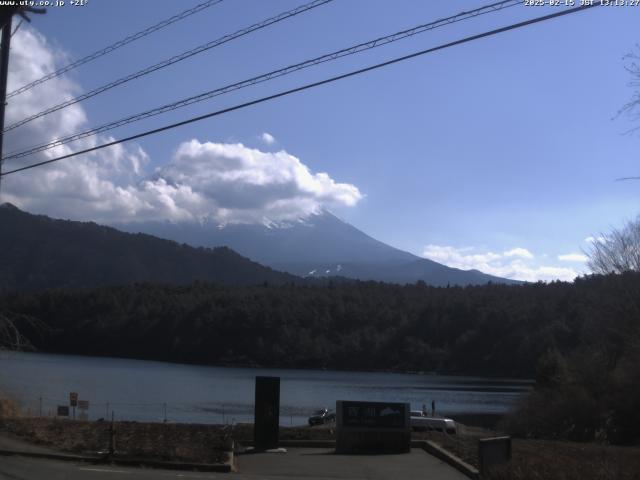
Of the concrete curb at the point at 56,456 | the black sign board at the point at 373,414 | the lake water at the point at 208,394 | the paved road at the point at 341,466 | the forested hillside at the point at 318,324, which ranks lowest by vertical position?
the lake water at the point at 208,394

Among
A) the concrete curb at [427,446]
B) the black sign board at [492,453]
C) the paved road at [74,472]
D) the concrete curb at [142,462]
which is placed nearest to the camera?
the black sign board at [492,453]

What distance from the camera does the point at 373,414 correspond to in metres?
19.3

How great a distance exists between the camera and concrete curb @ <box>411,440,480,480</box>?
1531 centimetres

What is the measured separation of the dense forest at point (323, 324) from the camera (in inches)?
4811

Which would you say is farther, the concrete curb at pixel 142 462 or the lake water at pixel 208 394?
the lake water at pixel 208 394

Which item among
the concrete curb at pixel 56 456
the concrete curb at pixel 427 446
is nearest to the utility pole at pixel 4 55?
the concrete curb at pixel 56 456

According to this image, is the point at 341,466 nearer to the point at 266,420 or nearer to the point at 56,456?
the point at 266,420

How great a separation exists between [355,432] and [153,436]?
15.9 feet

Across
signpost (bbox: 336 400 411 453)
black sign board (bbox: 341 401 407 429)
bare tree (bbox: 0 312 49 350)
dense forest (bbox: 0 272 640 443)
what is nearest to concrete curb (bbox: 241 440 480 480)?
signpost (bbox: 336 400 411 453)

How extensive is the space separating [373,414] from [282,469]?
12.6 ft

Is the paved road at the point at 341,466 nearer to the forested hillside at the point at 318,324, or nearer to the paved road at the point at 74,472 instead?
the paved road at the point at 74,472

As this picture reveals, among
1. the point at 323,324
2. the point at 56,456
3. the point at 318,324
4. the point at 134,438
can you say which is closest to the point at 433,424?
the point at 134,438

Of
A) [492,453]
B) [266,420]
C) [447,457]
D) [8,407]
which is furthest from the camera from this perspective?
[8,407]

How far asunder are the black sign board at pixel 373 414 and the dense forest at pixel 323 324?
8210 cm
